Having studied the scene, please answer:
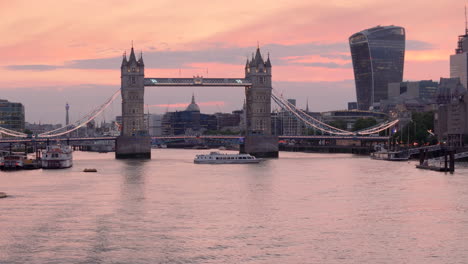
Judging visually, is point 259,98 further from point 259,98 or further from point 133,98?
point 133,98

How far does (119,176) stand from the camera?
3083 inches

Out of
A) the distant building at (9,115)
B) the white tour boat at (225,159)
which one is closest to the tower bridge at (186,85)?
the white tour boat at (225,159)

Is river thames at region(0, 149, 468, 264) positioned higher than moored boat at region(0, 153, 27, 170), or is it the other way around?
moored boat at region(0, 153, 27, 170)

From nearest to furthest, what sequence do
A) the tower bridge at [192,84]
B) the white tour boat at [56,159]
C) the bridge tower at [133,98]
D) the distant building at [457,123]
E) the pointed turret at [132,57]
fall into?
1. the white tour boat at [56,159]
2. the distant building at [457,123]
3. the tower bridge at [192,84]
4. the bridge tower at [133,98]
5. the pointed turret at [132,57]

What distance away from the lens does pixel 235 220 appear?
4438cm

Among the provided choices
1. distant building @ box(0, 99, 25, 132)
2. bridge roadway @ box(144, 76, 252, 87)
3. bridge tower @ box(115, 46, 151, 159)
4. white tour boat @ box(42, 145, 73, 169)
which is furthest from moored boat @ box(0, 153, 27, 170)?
distant building @ box(0, 99, 25, 132)

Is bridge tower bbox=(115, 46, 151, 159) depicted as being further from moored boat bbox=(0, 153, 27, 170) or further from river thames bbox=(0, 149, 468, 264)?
river thames bbox=(0, 149, 468, 264)

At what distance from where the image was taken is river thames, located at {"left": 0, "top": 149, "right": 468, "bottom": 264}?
3503cm

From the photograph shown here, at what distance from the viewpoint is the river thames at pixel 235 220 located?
35031mm

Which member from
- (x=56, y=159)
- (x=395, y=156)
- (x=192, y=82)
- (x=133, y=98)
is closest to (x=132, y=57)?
(x=133, y=98)

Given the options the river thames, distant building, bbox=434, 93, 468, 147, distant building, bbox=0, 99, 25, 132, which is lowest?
the river thames

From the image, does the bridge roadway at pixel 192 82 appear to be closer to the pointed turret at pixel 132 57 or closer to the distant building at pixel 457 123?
the pointed turret at pixel 132 57

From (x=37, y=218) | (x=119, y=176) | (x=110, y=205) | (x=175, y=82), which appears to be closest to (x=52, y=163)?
(x=119, y=176)

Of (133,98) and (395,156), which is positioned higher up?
(133,98)
